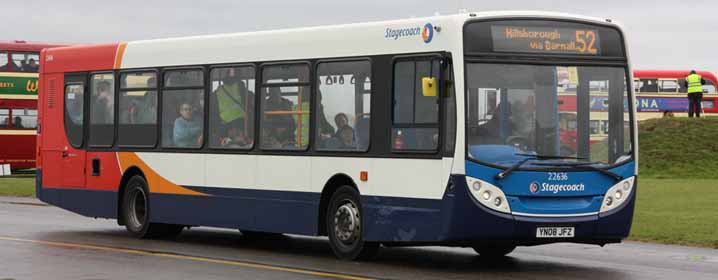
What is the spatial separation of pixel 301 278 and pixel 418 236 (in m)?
1.80

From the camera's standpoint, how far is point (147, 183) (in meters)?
20.9

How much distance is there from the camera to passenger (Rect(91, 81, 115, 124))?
71.5ft

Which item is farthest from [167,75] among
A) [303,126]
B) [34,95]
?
[34,95]

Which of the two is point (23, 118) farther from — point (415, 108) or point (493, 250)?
point (415, 108)

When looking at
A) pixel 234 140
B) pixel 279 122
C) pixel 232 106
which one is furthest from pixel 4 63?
pixel 279 122

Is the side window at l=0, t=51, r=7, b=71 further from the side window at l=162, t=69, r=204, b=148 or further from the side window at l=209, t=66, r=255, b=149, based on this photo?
the side window at l=209, t=66, r=255, b=149

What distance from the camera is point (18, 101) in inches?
2202

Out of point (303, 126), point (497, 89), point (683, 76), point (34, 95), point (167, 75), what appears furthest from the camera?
point (683, 76)

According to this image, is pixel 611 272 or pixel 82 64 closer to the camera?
pixel 611 272

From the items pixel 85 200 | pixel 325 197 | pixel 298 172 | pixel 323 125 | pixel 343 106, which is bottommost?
pixel 85 200

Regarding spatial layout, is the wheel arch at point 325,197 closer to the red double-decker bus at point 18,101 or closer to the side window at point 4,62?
the red double-decker bus at point 18,101

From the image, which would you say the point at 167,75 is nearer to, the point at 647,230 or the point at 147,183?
the point at 147,183

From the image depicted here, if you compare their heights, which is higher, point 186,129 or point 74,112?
point 74,112

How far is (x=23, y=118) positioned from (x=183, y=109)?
38.8m
